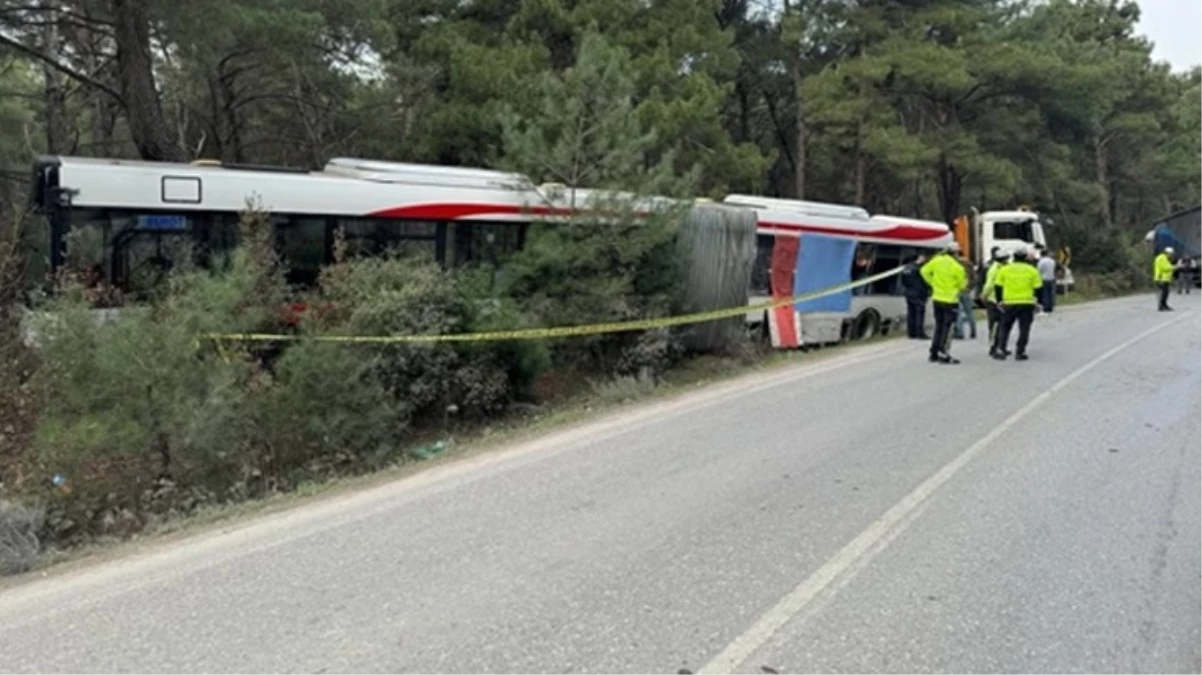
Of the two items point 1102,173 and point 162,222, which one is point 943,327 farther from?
point 1102,173

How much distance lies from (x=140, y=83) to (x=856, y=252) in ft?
46.3

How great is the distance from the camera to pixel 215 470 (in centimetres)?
818

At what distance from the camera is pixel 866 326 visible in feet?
60.6

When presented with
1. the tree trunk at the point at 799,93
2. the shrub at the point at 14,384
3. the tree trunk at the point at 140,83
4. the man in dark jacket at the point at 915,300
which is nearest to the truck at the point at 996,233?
the tree trunk at the point at 799,93

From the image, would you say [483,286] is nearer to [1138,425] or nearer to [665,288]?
[665,288]

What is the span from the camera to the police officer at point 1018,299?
12953mm

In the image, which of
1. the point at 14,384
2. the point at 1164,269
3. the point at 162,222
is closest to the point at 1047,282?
the point at 1164,269

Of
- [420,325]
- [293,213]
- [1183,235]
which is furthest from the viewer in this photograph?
[1183,235]

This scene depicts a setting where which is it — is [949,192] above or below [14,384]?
above

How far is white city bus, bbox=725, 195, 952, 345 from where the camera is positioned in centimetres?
1672

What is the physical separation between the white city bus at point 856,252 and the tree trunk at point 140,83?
35.8 ft

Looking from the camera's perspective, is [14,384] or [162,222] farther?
[162,222]

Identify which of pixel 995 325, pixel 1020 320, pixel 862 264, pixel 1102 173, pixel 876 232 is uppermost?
pixel 1102 173

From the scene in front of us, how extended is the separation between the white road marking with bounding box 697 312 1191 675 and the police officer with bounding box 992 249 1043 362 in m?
6.00
